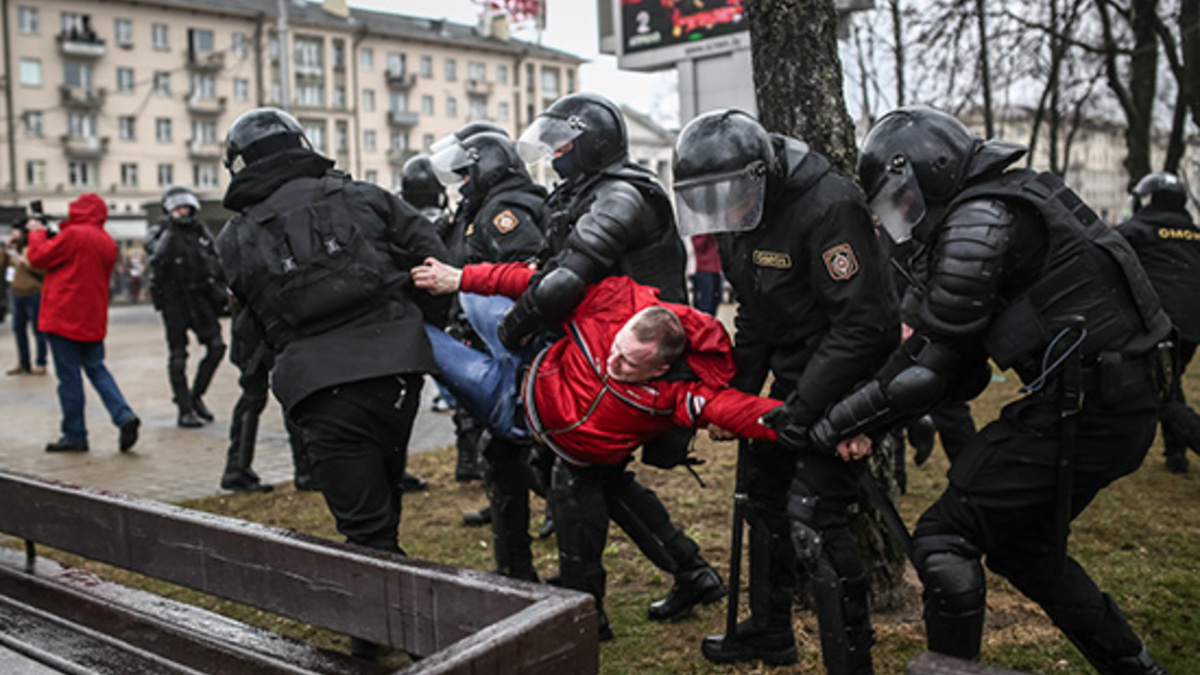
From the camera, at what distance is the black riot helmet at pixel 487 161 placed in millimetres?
5094

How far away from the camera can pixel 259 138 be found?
13.5 feet

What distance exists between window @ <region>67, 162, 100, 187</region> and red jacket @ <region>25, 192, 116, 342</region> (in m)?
56.2

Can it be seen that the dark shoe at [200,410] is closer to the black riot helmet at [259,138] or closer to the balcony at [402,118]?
the black riot helmet at [259,138]

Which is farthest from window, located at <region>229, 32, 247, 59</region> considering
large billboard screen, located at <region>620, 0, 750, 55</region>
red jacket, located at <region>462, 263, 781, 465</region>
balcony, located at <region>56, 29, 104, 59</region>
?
red jacket, located at <region>462, 263, 781, 465</region>

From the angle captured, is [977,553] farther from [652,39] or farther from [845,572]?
[652,39]

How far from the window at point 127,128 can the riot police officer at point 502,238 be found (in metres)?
63.1

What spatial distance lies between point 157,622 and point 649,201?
2.25m

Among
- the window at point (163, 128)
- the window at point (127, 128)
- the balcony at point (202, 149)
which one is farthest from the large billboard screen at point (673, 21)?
the window at point (163, 128)

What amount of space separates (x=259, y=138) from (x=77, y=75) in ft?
212

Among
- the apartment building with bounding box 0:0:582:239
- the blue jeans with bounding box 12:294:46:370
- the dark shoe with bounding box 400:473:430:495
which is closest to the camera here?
the dark shoe with bounding box 400:473:430:495

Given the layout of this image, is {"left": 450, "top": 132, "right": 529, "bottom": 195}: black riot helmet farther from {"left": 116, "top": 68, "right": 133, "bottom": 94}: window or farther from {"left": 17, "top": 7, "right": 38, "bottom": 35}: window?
{"left": 116, "top": 68, "right": 133, "bottom": 94}: window

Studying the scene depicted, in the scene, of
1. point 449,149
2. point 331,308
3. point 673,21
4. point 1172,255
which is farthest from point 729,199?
point 673,21

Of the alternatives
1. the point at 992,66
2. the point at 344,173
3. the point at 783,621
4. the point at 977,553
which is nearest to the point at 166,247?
the point at 344,173

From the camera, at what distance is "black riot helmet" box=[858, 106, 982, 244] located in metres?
3.21
